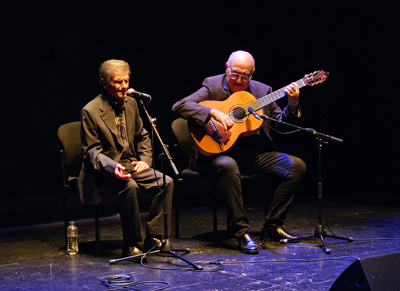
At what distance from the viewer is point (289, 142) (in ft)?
22.2

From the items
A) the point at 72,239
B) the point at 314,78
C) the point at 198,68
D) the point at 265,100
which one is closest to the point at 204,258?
the point at 72,239

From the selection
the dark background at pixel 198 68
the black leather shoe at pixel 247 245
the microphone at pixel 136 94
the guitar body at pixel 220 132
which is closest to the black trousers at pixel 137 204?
the guitar body at pixel 220 132

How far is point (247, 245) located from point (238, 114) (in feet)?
3.37

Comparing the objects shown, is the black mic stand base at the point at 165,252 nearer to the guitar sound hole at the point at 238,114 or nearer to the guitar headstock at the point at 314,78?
the guitar sound hole at the point at 238,114

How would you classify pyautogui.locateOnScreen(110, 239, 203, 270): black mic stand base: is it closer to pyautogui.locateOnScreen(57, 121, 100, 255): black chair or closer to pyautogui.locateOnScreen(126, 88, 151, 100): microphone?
pyautogui.locateOnScreen(57, 121, 100, 255): black chair

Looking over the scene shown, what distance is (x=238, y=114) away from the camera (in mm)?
4309

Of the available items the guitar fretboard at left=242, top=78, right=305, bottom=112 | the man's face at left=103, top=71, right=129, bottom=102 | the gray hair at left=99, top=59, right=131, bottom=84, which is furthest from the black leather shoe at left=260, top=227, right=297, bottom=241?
the gray hair at left=99, top=59, right=131, bottom=84

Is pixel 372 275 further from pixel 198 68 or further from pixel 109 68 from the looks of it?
pixel 198 68

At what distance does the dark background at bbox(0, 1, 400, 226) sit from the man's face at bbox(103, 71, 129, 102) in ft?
5.36

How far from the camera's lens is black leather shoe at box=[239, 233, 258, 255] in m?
3.91

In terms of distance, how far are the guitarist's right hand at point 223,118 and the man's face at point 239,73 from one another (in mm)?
316

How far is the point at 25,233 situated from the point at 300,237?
247 centimetres

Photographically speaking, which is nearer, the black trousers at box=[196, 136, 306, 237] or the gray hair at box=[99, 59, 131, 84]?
the gray hair at box=[99, 59, 131, 84]

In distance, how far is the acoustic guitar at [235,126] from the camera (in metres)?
4.23
